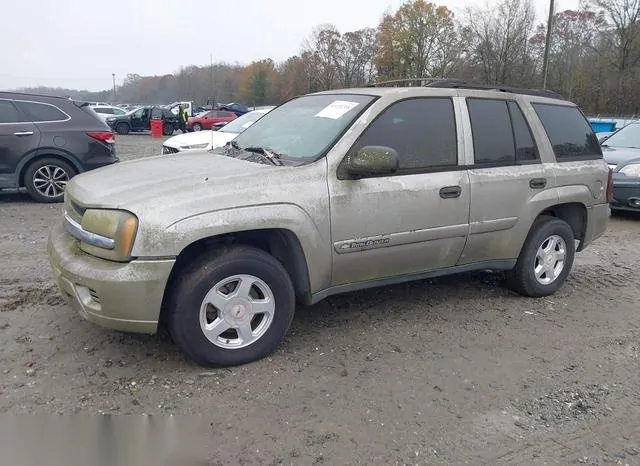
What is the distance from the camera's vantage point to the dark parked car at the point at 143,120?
30141mm

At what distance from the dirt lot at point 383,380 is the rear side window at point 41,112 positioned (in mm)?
4508

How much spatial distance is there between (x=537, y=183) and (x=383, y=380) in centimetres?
230

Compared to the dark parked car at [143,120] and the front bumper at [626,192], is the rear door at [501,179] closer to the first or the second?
the front bumper at [626,192]

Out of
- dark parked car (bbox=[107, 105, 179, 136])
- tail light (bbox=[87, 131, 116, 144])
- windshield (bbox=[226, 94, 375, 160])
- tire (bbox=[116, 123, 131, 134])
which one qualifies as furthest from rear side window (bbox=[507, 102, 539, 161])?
tire (bbox=[116, 123, 131, 134])

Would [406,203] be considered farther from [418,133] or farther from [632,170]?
[632,170]

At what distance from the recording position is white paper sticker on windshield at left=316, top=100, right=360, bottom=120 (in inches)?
158

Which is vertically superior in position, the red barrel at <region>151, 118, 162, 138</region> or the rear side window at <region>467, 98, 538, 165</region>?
the rear side window at <region>467, 98, 538, 165</region>

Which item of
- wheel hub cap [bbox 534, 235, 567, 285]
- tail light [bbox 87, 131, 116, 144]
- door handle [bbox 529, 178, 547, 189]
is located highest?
tail light [bbox 87, 131, 116, 144]

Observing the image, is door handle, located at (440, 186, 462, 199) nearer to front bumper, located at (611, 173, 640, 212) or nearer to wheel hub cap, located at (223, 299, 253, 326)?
wheel hub cap, located at (223, 299, 253, 326)

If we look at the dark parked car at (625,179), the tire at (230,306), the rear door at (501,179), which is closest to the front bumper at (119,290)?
the tire at (230,306)

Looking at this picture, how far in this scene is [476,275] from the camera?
221 inches

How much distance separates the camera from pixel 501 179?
4414 mm

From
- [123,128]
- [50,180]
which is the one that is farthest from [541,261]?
[123,128]

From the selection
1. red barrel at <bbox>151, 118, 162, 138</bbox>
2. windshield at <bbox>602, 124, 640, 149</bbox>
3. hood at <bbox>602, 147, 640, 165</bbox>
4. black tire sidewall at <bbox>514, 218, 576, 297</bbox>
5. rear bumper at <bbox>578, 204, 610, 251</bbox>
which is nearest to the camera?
black tire sidewall at <bbox>514, 218, 576, 297</bbox>
